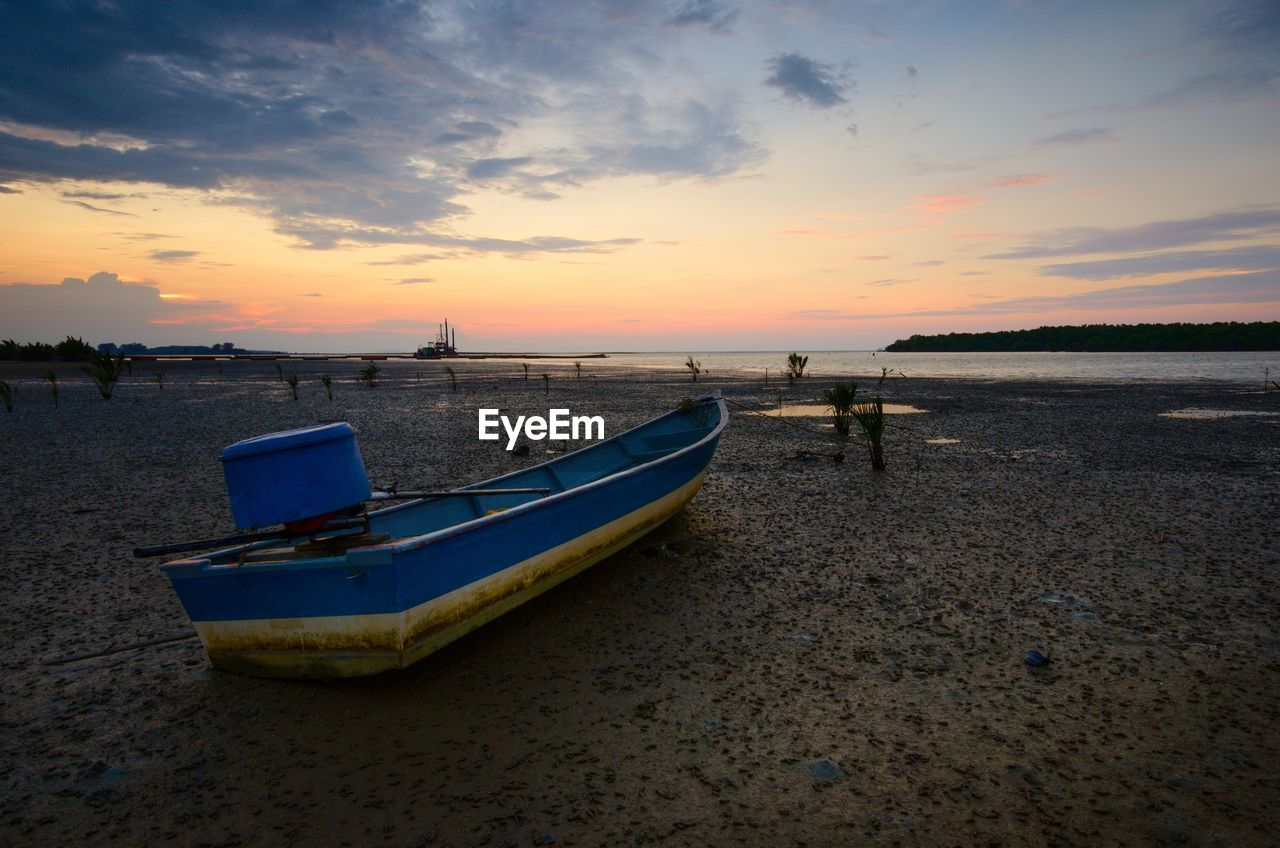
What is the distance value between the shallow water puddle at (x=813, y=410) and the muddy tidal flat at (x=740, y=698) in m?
9.19

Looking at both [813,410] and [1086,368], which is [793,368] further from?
[1086,368]

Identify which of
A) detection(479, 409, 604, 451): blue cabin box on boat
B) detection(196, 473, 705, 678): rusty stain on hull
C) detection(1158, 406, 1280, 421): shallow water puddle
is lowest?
detection(196, 473, 705, 678): rusty stain on hull

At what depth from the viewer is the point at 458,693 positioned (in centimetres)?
344

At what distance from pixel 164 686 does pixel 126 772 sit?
78 cm

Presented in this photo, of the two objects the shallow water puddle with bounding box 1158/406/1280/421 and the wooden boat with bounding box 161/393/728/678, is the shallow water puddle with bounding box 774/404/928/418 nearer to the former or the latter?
the shallow water puddle with bounding box 1158/406/1280/421

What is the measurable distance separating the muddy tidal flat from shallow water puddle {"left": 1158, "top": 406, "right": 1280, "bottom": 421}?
9.74 metres

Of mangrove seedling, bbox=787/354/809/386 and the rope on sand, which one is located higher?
mangrove seedling, bbox=787/354/809/386

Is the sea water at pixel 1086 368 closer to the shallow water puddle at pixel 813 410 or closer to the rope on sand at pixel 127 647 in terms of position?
the shallow water puddle at pixel 813 410

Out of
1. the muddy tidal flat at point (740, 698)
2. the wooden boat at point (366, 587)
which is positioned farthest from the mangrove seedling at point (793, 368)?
the wooden boat at point (366, 587)

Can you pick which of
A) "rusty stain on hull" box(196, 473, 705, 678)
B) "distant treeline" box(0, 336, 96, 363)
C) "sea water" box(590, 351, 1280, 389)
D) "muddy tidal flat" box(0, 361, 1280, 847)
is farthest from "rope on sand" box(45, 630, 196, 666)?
"distant treeline" box(0, 336, 96, 363)

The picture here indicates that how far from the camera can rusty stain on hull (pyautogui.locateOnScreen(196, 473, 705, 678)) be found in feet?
10.6

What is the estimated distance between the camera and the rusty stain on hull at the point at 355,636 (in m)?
3.22

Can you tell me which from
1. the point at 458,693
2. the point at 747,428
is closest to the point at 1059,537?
the point at 458,693

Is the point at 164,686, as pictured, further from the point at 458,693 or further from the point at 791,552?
the point at 791,552
